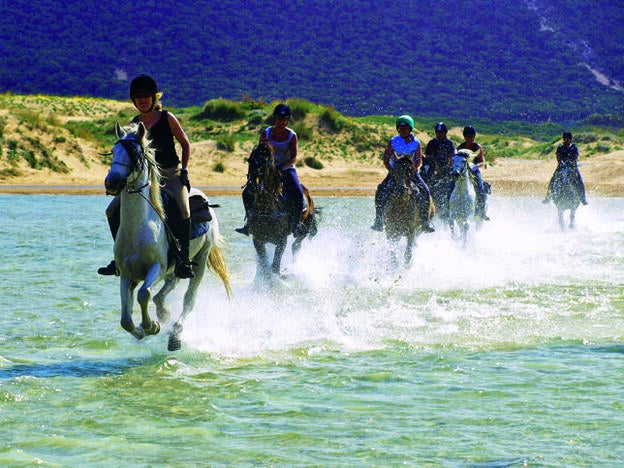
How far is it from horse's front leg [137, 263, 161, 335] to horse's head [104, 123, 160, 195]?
0.82 m

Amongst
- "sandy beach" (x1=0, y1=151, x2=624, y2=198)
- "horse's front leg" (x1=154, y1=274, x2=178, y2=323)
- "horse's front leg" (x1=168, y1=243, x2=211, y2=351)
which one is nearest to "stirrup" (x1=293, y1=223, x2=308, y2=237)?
"horse's front leg" (x1=168, y1=243, x2=211, y2=351)

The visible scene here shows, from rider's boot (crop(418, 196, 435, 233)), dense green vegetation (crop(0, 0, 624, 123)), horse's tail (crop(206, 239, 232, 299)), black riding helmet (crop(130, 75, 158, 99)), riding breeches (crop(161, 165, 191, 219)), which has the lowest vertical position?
horse's tail (crop(206, 239, 232, 299))

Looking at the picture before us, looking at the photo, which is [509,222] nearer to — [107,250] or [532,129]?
[107,250]

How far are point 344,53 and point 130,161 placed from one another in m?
105

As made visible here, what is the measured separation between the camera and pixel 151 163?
28.9ft

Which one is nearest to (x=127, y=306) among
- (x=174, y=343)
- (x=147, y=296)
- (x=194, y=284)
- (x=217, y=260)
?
(x=147, y=296)

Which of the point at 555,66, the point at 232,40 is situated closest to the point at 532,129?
the point at 555,66

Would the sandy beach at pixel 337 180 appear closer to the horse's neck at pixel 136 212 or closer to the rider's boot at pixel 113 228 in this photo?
the rider's boot at pixel 113 228

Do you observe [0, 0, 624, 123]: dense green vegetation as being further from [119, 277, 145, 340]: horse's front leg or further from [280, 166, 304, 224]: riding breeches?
[119, 277, 145, 340]: horse's front leg

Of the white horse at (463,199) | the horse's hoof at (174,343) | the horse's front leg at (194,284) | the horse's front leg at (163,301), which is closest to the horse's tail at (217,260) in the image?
the horse's front leg at (194,284)

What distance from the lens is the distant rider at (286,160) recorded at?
43.4 ft

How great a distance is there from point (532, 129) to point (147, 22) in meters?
48.9

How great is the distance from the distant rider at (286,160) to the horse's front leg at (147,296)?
440 cm

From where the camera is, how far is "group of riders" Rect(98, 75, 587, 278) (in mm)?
9305
